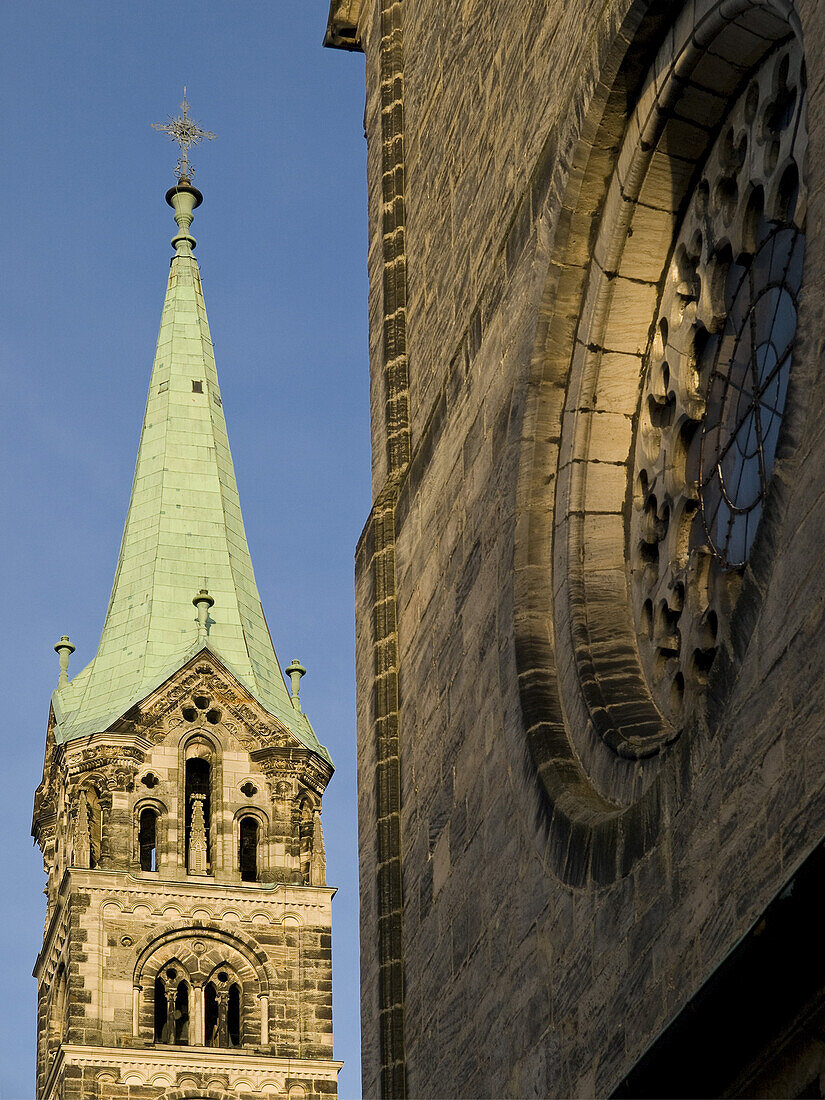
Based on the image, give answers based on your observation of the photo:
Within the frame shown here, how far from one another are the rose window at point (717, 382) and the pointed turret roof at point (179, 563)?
39.3 meters

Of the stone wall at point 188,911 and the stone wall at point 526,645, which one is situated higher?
the stone wall at point 188,911

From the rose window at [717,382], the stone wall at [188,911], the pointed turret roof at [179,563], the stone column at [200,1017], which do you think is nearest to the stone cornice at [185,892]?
the stone wall at [188,911]

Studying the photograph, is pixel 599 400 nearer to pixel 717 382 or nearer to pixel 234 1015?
pixel 717 382

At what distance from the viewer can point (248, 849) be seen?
50.4m

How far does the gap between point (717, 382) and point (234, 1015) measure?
3801 centimetres

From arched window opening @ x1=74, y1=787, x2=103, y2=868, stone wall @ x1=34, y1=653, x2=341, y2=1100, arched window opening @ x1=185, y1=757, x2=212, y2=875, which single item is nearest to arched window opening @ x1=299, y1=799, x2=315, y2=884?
stone wall @ x1=34, y1=653, x2=341, y2=1100

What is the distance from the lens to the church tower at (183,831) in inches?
1836

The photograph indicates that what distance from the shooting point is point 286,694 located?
52.5 meters

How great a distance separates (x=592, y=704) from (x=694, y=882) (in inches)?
89.4

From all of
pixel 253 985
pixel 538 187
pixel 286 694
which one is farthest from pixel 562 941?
pixel 286 694

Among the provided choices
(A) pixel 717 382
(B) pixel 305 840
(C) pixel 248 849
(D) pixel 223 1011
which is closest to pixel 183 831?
(C) pixel 248 849

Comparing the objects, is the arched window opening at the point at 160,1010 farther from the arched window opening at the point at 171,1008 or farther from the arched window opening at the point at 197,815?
the arched window opening at the point at 197,815

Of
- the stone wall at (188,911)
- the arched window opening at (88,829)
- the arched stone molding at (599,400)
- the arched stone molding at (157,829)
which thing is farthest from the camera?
the arched stone molding at (157,829)

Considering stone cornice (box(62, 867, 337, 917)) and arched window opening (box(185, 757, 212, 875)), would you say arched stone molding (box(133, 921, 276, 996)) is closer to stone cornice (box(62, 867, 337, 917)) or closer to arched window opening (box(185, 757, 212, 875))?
stone cornice (box(62, 867, 337, 917))
